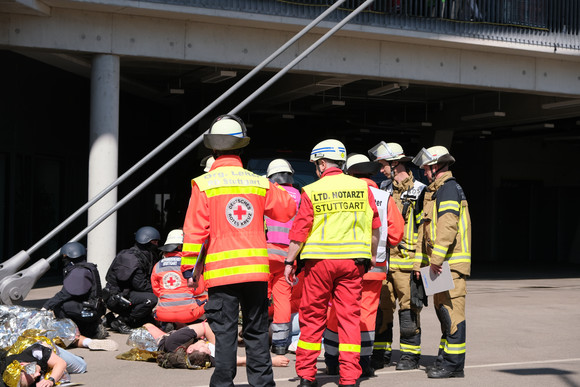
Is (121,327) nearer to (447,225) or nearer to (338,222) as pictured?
(338,222)

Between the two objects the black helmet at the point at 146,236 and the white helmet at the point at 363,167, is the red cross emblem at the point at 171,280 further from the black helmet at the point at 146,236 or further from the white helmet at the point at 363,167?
the white helmet at the point at 363,167

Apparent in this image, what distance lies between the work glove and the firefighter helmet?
100 inches

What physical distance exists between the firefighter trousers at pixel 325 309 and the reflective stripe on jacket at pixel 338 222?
93mm

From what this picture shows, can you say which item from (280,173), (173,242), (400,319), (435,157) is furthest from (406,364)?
(173,242)

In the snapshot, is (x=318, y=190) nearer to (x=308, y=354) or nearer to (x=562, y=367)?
(x=308, y=354)

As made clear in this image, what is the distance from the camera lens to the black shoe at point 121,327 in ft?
34.9

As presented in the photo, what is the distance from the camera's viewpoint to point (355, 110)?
88.3 ft

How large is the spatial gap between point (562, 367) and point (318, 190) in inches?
129

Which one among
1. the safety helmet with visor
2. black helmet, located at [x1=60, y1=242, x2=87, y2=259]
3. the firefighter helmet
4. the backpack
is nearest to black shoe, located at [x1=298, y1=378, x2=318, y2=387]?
the firefighter helmet

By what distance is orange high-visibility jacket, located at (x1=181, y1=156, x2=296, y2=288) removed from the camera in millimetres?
5969

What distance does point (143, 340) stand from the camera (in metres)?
8.98

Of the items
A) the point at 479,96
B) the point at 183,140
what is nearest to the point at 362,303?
the point at 479,96

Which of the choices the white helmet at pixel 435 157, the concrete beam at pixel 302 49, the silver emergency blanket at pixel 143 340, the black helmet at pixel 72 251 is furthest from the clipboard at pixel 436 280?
the concrete beam at pixel 302 49

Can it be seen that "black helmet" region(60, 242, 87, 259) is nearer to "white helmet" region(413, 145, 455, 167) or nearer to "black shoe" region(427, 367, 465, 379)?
"white helmet" region(413, 145, 455, 167)
